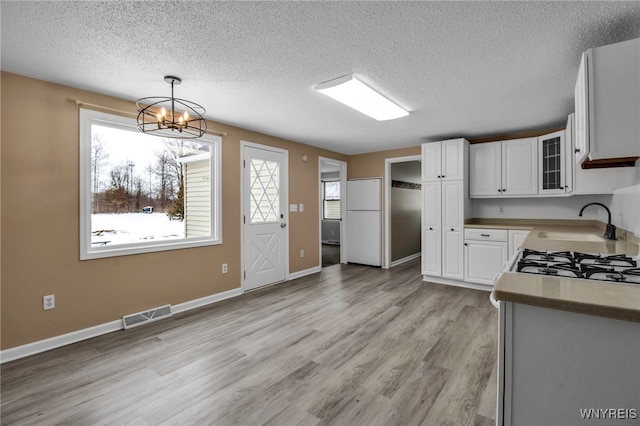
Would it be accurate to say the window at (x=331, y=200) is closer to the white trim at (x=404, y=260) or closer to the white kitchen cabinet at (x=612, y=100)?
the white trim at (x=404, y=260)

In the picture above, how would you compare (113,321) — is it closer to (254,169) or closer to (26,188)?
(26,188)

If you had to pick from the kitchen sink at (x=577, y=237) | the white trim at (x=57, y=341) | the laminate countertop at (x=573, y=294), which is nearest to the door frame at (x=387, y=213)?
the kitchen sink at (x=577, y=237)

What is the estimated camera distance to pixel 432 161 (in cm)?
455

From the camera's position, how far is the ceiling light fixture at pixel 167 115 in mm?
2432

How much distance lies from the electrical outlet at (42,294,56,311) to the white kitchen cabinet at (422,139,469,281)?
4.46m

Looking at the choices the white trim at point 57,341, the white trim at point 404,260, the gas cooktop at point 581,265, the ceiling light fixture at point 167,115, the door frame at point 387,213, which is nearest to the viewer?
the gas cooktop at point 581,265

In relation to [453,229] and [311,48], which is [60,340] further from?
[453,229]

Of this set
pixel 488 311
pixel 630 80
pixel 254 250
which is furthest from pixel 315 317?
pixel 630 80

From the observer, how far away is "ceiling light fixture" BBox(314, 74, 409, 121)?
2544 mm

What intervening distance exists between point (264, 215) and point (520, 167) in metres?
3.65

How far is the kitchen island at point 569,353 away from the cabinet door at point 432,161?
3580 mm

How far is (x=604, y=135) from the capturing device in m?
1.58

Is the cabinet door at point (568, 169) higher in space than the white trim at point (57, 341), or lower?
higher

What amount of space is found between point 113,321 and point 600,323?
3.53 m
